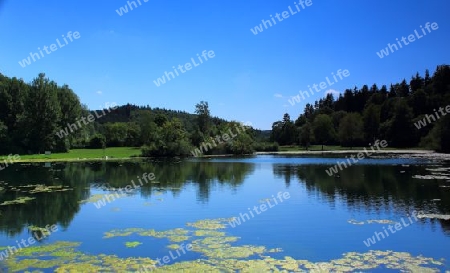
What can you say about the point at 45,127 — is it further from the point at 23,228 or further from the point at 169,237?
the point at 169,237

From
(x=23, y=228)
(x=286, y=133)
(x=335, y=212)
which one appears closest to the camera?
(x=23, y=228)

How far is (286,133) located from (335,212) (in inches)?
4394

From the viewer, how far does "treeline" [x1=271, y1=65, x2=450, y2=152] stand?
342 feet

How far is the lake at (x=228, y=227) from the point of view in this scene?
518 inches

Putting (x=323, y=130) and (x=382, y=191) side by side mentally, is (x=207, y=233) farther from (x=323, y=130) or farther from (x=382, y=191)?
(x=323, y=130)

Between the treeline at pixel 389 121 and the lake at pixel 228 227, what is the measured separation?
6364cm

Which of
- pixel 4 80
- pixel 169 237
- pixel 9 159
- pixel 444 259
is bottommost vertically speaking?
pixel 444 259

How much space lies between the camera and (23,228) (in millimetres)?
18516

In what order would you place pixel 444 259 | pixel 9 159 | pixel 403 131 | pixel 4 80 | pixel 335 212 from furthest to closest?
pixel 403 131 < pixel 4 80 < pixel 9 159 < pixel 335 212 < pixel 444 259

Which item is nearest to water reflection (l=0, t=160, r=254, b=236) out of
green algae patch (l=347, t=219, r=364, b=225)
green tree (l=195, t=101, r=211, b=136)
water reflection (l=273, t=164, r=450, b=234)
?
water reflection (l=273, t=164, r=450, b=234)

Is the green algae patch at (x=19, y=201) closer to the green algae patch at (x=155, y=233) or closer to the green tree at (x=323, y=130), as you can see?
the green algae patch at (x=155, y=233)

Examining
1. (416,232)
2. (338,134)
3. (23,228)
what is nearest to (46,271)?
(23,228)

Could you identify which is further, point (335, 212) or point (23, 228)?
point (335, 212)

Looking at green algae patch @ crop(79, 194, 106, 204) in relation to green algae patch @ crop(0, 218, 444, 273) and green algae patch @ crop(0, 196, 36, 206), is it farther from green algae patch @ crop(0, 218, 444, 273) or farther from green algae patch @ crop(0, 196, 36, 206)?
green algae patch @ crop(0, 218, 444, 273)
